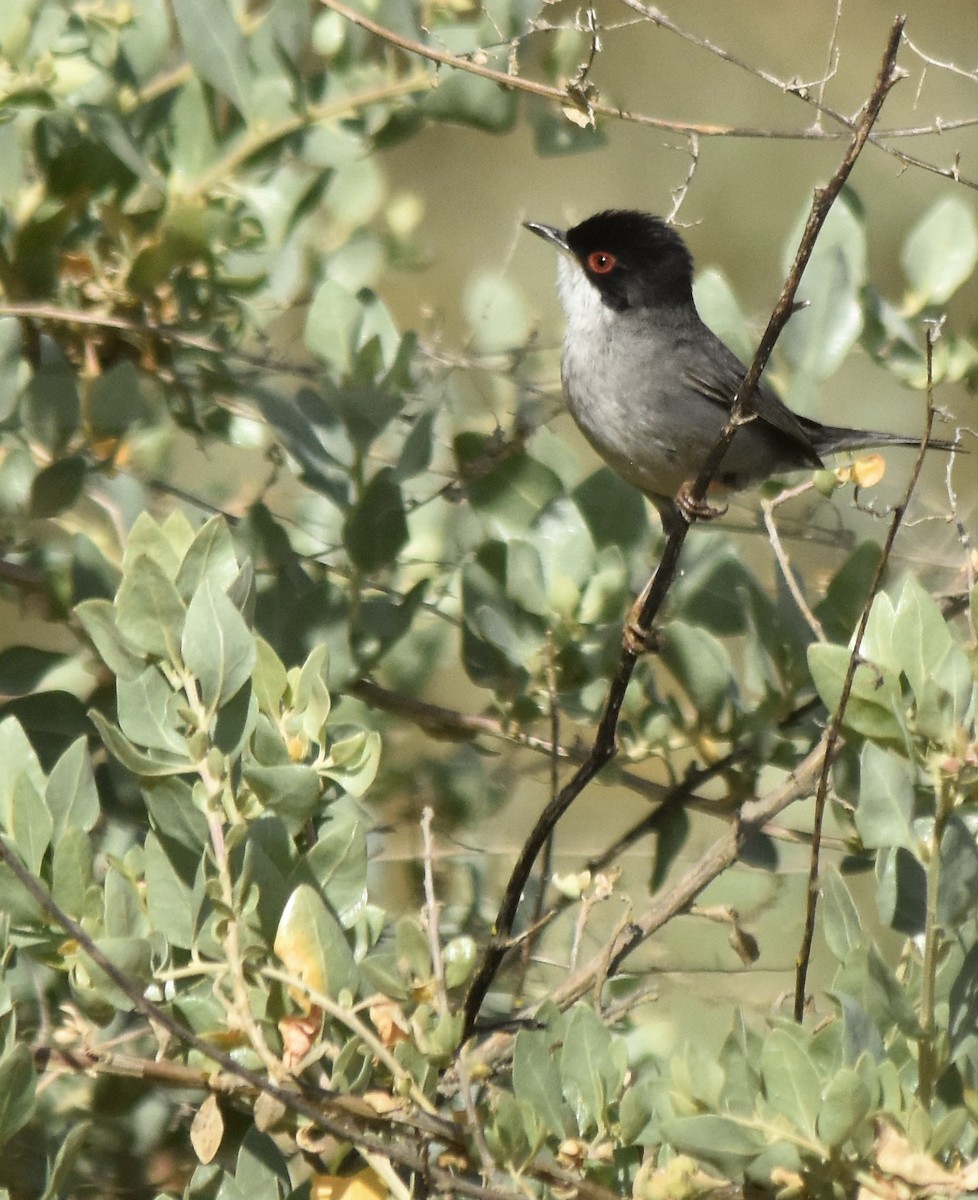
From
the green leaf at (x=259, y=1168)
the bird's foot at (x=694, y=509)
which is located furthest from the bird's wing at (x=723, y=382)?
the green leaf at (x=259, y=1168)

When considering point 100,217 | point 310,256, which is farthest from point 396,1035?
point 310,256

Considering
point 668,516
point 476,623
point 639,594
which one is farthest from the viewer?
point 668,516

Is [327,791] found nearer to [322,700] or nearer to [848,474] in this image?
[322,700]

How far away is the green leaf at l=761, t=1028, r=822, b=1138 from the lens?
1539 millimetres

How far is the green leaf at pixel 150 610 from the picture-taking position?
184 centimetres

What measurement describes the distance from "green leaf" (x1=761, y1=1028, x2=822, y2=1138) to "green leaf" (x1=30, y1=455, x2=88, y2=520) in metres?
1.48

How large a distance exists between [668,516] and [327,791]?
6.10ft

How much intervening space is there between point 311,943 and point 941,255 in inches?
81.0

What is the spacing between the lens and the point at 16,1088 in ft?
5.50

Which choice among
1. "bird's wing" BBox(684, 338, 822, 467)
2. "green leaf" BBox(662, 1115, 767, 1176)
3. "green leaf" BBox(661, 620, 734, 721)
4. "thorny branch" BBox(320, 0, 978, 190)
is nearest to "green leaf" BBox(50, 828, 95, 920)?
"green leaf" BBox(662, 1115, 767, 1176)

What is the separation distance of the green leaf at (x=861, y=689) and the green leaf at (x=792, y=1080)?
42 cm

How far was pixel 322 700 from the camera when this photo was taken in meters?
1.95

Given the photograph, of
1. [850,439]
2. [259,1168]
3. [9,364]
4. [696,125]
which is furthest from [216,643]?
[850,439]

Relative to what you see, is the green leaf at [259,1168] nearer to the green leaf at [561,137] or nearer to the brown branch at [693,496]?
the brown branch at [693,496]
